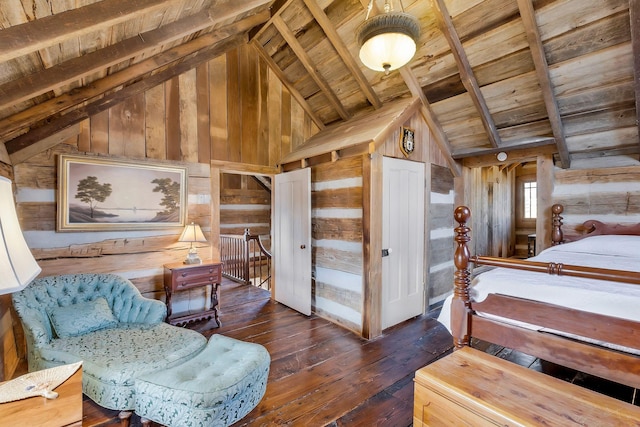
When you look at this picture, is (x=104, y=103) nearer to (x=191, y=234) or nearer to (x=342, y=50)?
(x=191, y=234)

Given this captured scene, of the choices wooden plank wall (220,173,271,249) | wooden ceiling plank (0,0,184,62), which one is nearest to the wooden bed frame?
wooden ceiling plank (0,0,184,62)

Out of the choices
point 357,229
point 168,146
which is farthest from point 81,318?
point 357,229

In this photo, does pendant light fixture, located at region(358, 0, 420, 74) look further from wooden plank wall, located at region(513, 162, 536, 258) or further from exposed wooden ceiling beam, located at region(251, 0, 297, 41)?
wooden plank wall, located at region(513, 162, 536, 258)

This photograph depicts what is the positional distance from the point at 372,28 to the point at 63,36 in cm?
210

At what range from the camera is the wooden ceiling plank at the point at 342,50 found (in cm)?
334

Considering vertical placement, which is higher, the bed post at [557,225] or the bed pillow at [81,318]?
the bed post at [557,225]

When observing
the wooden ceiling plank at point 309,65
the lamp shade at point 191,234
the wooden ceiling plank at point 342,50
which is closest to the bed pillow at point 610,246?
the wooden ceiling plank at point 342,50

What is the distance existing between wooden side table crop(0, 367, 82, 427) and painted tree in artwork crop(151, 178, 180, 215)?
2559 millimetres

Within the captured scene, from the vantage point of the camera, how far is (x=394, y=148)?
138 inches

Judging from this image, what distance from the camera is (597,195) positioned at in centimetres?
347

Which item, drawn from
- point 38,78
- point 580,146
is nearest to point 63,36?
point 38,78

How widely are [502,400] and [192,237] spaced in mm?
3328

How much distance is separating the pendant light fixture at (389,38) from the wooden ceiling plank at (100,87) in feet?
5.70

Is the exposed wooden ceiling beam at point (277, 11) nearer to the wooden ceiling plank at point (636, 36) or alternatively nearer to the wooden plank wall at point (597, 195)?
the wooden ceiling plank at point (636, 36)
